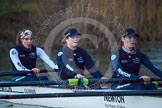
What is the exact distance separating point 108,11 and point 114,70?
9.25 m

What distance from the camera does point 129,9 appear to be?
18.8m

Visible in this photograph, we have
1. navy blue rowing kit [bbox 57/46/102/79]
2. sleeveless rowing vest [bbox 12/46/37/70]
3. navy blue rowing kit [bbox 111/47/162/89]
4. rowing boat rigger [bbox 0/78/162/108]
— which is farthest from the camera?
sleeveless rowing vest [bbox 12/46/37/70]

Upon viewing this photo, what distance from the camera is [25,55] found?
10.9 meters

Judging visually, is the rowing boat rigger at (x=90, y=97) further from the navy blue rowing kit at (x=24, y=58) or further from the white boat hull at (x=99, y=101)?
the navy blue rowing kit at (x=24, y=58)

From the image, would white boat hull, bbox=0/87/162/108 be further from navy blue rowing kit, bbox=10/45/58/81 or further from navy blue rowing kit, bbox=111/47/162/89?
navy blue rowing kit, bbox=10/45/58/81

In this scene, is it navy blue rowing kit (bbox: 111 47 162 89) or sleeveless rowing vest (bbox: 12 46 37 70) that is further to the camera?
sleeveless rowing vest (bbox: 12 46 37 70)

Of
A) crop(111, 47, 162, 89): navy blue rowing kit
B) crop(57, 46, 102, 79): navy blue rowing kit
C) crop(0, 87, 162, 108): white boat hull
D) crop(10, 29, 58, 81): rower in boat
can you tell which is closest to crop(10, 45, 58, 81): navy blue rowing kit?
crop(10, 29, 58, 81): rower in boat

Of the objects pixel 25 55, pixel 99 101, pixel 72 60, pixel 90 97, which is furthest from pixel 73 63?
pixel 25 55

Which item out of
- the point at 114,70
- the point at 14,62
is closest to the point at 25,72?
the point at 14,62

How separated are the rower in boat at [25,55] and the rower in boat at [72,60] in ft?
2.98

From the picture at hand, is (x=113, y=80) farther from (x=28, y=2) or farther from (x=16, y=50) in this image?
(x=28, y=2)

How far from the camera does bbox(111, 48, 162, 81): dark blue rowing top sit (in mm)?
8898

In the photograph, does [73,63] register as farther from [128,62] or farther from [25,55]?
[25,55]

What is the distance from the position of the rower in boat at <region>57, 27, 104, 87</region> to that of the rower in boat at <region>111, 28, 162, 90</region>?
0.72 metres
